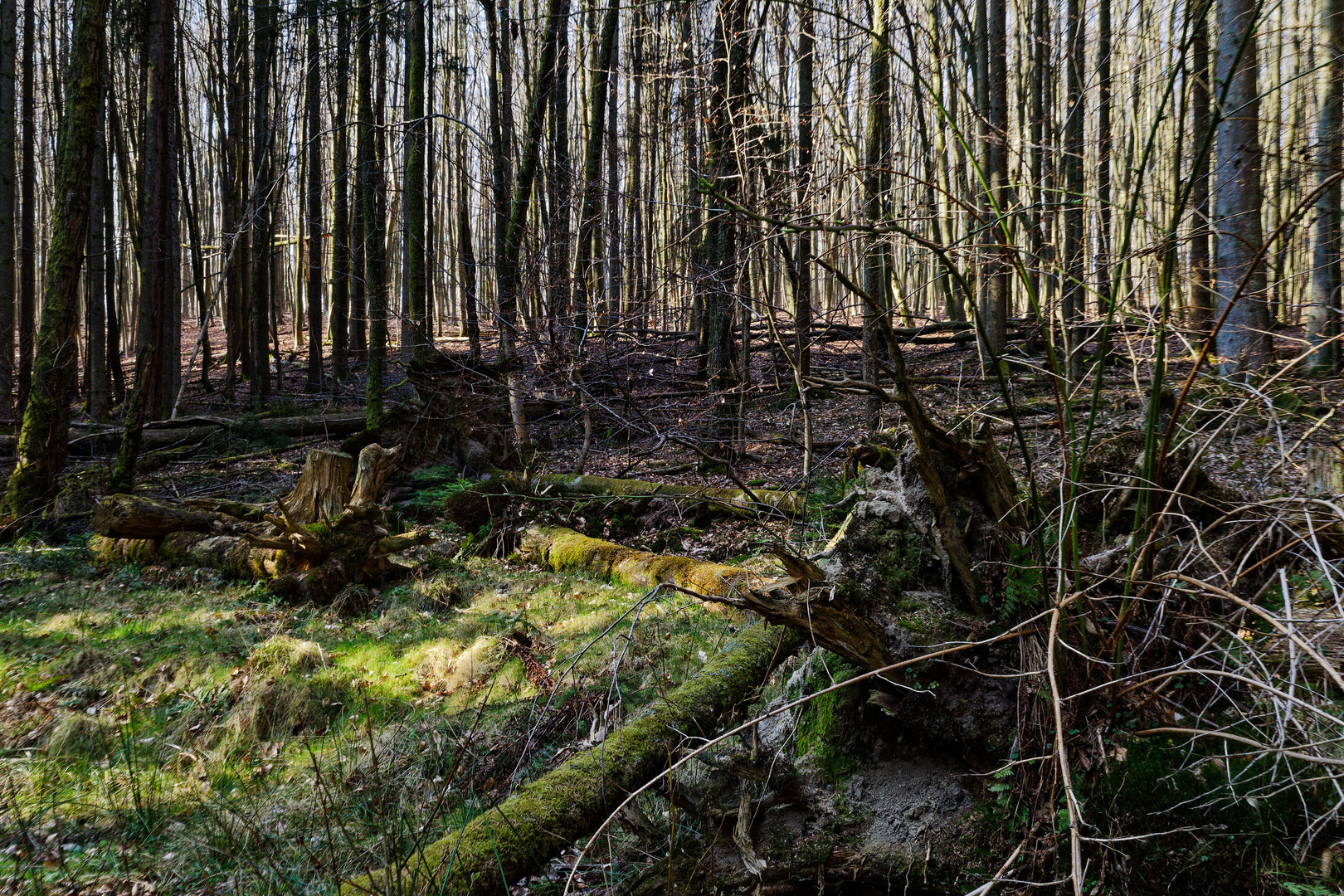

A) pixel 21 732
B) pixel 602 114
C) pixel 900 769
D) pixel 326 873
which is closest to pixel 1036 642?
pixel 900 769

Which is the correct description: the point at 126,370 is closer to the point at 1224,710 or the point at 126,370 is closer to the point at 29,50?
the point at 29,50

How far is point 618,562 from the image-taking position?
6605 millimetres

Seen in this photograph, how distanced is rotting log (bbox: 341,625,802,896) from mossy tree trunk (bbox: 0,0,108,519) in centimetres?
805

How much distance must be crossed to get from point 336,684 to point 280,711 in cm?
34

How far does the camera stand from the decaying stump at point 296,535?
6.26m

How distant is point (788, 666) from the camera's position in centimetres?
350

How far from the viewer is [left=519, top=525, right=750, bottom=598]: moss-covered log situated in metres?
5.76

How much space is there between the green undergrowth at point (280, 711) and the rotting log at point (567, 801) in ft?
0.43

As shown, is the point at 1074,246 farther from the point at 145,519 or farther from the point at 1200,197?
the point at 145,519

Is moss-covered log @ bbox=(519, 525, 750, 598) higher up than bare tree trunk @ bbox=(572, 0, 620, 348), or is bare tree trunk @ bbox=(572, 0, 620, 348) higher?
bare tree trunk @ bbox=(572, 0, 620, 348)

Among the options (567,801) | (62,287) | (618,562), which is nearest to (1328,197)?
(618,562)

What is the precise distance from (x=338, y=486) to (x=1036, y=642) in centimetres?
624

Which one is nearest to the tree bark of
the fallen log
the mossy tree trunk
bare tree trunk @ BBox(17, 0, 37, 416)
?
the mossy tree trunk

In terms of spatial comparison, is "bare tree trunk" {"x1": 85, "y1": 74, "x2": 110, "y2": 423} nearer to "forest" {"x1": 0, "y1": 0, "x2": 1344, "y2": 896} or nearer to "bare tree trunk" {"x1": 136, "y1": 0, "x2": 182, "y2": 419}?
"forest" {"x1": 0, "y1": 0, "x2": 1344, "y2": 896}
